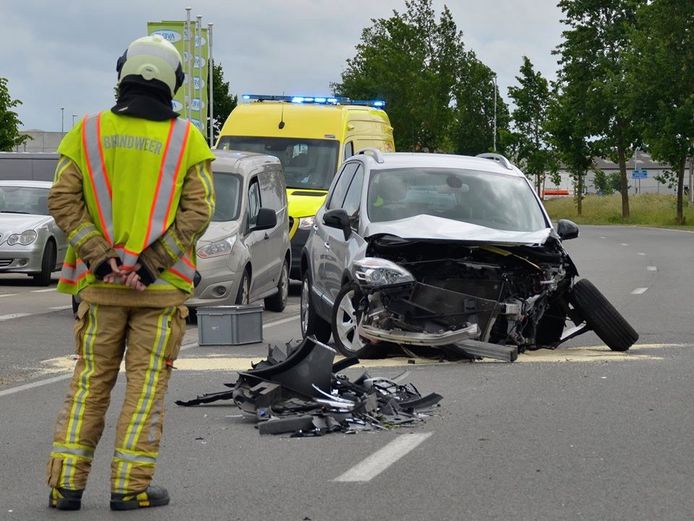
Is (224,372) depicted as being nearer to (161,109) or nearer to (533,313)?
(533,313)

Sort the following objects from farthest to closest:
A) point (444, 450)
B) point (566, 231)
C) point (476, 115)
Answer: point (476, 115)
point (566, 231)
point (444, 450)

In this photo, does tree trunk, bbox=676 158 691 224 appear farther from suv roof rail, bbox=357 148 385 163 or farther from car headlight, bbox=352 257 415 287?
car headlight, bbox=352 257 415 287

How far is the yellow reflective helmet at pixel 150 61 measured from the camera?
248 inches

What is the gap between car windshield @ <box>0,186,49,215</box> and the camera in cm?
2498

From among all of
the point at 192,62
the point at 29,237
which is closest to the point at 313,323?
the point at 29,237

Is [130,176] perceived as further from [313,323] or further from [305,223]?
[305,223]

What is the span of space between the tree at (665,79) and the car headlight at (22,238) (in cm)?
→ 3682

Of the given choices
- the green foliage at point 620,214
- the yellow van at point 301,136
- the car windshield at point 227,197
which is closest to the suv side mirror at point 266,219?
the car windshield at point 227,197

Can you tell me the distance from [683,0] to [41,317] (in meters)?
44.0

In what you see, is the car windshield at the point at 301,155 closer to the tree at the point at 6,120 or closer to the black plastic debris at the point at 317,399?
the black plastic debris at the point at 317,399

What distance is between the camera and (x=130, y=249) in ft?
20.3

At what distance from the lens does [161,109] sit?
247 inches

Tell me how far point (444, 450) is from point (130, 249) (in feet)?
7.72

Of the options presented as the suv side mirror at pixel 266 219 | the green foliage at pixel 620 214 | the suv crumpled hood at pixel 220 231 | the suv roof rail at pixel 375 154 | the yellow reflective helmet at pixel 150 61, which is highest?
the yellow reflective helmet at pixel 150 61
